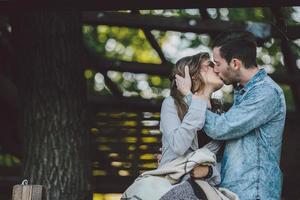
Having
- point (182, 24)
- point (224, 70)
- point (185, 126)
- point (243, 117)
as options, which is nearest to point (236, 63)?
point (224, 70)

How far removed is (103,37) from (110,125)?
3.89 ft

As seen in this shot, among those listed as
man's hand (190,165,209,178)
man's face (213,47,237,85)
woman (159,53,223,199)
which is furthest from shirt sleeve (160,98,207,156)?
man's face (213,47,237,85)

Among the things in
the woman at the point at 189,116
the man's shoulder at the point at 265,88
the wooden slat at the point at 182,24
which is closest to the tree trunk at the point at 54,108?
the wooden slat at the point at 182,24

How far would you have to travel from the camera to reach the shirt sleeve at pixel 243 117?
349cm

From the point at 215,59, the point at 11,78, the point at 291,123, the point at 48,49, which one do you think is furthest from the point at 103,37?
the point at 215,59

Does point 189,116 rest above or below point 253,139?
above

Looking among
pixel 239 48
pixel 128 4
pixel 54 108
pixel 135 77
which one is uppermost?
pixel 135 77

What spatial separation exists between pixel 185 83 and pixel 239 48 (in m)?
0.33

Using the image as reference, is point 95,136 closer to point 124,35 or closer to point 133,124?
point 133,124

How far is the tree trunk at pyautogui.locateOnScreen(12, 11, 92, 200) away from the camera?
17.5 ft

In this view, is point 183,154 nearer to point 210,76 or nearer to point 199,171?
point 199,171

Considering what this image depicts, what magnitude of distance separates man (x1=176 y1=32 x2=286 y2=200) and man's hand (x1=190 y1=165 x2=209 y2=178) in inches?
→ 6.5

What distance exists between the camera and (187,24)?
6.54 meters

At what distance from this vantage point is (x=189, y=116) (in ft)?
11.5
